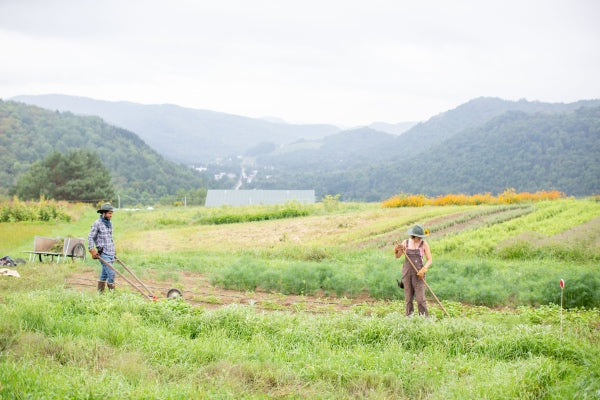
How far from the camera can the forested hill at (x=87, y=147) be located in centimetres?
7431

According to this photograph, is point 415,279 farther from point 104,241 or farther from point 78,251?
point 78,251

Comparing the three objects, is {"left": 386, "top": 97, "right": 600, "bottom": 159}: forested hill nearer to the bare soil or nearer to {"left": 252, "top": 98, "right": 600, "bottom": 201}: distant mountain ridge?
{"left": 252, "top": 98, "right": 600, "bottom": 201}: distant mountain ridge

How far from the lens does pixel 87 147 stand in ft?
290

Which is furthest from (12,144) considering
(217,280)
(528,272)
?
(528,272)

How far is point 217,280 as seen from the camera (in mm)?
13648

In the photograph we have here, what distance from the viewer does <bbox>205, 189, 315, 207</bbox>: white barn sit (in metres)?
50.4

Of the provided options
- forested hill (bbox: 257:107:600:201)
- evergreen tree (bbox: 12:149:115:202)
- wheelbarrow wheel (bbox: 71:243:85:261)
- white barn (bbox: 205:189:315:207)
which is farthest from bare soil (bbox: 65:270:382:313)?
forested hill (bbox: 257:107:600:201)

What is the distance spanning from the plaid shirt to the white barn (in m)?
39.0

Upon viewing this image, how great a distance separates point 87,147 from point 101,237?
8440 cm

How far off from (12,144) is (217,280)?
74.9m

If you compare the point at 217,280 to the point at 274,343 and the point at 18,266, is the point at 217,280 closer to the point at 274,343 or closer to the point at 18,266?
the point at 18,266

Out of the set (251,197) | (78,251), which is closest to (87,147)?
(251,197)

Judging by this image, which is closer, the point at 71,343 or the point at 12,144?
the point at 71,343

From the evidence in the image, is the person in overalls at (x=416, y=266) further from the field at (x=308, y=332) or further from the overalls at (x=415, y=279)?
the field at (x=308, y=332)
